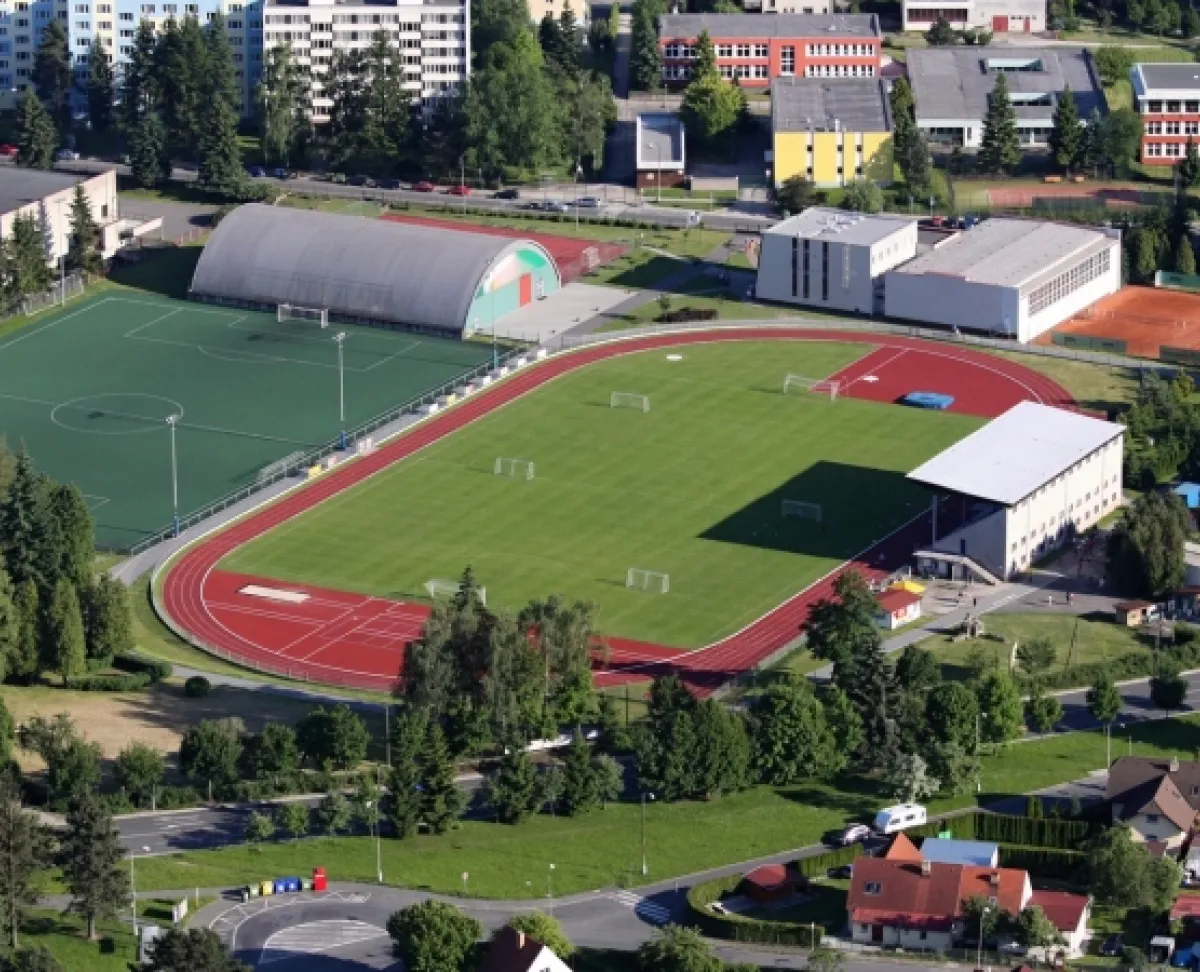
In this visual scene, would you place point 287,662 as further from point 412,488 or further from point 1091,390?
point 1091,390

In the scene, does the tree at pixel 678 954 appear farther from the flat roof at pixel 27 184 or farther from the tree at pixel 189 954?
the flat roof at pixel 27 184

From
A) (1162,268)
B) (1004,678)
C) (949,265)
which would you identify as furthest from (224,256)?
(1004,678)

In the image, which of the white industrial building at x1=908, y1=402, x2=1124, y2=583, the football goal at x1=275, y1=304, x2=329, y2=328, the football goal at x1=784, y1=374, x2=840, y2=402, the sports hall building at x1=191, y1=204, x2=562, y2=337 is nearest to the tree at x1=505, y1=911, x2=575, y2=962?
the white industrial building at x1=908, y1=402, x2=1124, y2=583

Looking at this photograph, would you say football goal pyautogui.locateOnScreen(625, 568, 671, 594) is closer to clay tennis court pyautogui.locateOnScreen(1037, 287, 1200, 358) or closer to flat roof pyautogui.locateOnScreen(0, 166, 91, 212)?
clay tennis court pyautogui.locateOnScreen(1037, 287, 1200, 358)

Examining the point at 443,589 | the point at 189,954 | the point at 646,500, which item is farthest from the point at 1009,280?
the point at 189,954

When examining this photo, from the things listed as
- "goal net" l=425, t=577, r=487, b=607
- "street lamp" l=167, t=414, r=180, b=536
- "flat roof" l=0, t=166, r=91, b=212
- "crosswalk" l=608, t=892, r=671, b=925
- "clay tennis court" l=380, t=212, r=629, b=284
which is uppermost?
"flat roof" l=0, t=166, r=91, b=212

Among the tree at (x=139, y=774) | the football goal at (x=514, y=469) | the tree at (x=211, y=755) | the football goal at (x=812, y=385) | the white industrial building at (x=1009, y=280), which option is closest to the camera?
the tree at (x=139, y=774)

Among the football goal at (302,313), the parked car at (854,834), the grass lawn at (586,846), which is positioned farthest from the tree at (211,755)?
the football goal at (302,313)
